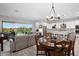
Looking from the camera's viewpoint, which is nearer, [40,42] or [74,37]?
[74,37]

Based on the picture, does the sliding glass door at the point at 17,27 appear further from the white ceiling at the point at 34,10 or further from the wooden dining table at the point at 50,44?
the wooden dining table at the point at 50,44

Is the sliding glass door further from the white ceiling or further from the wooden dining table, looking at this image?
the wooden dining table

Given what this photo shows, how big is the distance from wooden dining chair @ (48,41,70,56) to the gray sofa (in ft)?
1.43

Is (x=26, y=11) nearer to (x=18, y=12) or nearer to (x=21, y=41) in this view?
(x=18, y=12)

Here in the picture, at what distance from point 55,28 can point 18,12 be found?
78cm

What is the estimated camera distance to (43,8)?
1.83 meters

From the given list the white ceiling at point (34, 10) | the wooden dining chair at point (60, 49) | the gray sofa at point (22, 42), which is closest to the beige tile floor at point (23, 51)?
the gray sofa at point (22, 42)

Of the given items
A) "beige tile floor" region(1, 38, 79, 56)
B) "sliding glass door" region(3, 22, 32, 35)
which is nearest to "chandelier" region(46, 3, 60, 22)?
"sliding glass door" region(3, 22, 32, 35)

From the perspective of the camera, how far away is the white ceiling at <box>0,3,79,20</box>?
1.81 m

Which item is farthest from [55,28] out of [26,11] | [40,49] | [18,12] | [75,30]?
[18,12]

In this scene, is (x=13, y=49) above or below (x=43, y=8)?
below

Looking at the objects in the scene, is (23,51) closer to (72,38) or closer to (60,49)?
(60,49)

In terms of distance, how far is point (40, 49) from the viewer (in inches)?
76.9

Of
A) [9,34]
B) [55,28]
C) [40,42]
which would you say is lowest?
[40,42]
